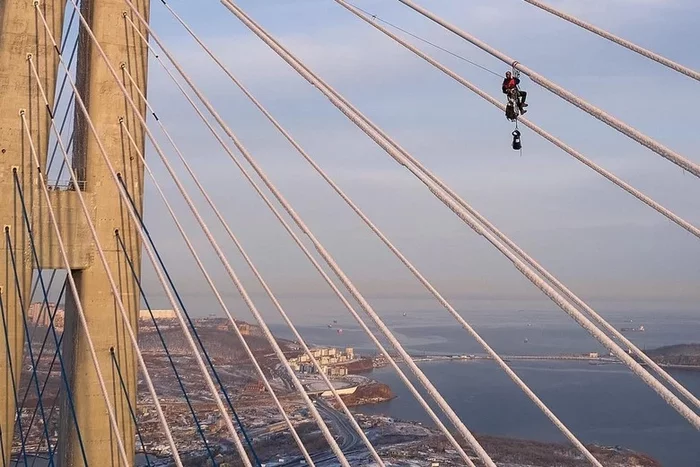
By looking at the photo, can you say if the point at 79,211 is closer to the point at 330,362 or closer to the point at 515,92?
the point at 515,92

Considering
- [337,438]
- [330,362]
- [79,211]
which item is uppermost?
[79,211]

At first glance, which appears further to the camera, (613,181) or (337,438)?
(337,438)

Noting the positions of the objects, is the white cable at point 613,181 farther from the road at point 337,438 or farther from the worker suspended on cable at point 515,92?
the road at point 337,438

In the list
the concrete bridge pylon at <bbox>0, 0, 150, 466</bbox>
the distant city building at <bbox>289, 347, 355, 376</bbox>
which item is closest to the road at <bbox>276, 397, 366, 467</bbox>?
the distant city building at <bbox>289, 347, 355, 376</bbox>

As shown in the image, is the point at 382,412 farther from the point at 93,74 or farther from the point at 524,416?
the point at 93,74

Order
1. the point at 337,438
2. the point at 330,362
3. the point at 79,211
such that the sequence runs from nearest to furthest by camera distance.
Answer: the point at 79,211, the point at 337,438, the point at 330,362

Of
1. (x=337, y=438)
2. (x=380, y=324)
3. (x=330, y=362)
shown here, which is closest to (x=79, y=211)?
(x=380, y=324)

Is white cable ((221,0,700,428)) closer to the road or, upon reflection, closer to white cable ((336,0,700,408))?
white cable ((336,0,700,408))

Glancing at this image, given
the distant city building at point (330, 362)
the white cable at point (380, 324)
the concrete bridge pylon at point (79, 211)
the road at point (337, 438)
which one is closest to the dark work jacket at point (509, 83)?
the white cable at point (380, 324)
